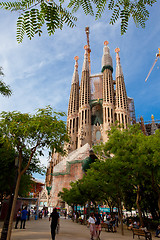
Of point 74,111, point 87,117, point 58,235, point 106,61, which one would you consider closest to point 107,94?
point 87,117

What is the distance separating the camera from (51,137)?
29.5 feet

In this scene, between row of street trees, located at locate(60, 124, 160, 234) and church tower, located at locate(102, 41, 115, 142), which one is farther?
church tower, located at locate(102, 41, 115, 142)

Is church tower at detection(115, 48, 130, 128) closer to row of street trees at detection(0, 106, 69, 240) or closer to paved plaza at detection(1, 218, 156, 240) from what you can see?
paved plaza at detection(1, 218, 156, 240)

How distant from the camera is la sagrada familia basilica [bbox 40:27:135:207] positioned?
47.4 metres

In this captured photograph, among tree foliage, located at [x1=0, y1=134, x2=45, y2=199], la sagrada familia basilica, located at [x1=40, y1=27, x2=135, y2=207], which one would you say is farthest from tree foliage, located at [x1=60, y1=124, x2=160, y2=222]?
la sagrada familia basilica, located at [x1=40, y1=27, x2=135, y2=207]

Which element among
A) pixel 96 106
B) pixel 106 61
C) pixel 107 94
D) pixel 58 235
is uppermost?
pixel 106 61

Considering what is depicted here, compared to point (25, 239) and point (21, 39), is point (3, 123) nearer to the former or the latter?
point (25, 239)

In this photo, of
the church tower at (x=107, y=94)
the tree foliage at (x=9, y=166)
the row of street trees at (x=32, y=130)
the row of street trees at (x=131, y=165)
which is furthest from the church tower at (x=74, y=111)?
the row of street trees at (x=32, y=130)

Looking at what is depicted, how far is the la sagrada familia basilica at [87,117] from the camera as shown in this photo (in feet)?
156

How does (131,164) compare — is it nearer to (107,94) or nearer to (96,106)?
(107,94)

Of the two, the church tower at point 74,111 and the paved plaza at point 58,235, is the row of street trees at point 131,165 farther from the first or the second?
the church tower at point 74,111

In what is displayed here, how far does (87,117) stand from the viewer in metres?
62.9

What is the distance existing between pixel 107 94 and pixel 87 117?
1158cm

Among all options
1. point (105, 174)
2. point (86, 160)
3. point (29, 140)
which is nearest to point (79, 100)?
point (86, 160)
